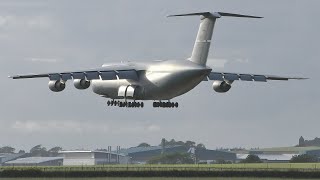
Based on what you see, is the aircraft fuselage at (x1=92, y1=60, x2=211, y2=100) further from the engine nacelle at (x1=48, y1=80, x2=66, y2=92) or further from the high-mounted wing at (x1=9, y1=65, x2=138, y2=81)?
the engine nacelle at (x1=48, y1=80, x2=66, y2=92)

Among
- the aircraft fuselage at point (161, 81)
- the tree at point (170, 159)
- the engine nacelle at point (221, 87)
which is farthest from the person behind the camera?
the tree at point (170, 159)

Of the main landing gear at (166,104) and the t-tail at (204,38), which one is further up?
the t-tail at (204,38)

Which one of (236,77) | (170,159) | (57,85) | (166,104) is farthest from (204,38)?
(170,159)

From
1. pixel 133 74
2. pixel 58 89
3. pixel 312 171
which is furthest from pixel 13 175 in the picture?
pixel 312 171

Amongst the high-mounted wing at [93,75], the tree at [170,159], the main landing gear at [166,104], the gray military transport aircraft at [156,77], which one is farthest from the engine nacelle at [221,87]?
the tree at [170,159]

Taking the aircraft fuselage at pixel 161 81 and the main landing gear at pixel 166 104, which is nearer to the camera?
the aircraft fuselage at pixel 161 81

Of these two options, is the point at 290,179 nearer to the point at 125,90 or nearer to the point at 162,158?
the point at 125,90

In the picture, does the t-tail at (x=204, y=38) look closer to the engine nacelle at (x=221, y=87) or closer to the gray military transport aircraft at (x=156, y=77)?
the gray military transport aircraft at (x=156, y=77)

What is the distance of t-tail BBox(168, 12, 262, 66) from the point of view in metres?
94.3

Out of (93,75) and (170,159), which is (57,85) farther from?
(170,159)

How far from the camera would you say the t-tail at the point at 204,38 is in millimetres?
94312

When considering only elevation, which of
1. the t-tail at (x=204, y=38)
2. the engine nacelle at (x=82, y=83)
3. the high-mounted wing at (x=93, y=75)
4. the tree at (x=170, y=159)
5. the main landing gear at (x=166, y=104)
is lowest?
the main landing gear at (x=166, y=104)

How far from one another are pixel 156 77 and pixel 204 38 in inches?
246

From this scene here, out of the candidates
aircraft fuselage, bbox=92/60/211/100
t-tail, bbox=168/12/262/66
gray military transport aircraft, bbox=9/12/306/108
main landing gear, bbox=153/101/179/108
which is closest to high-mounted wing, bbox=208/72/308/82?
gray military transport aircraft, bbox=9/12/306/108
